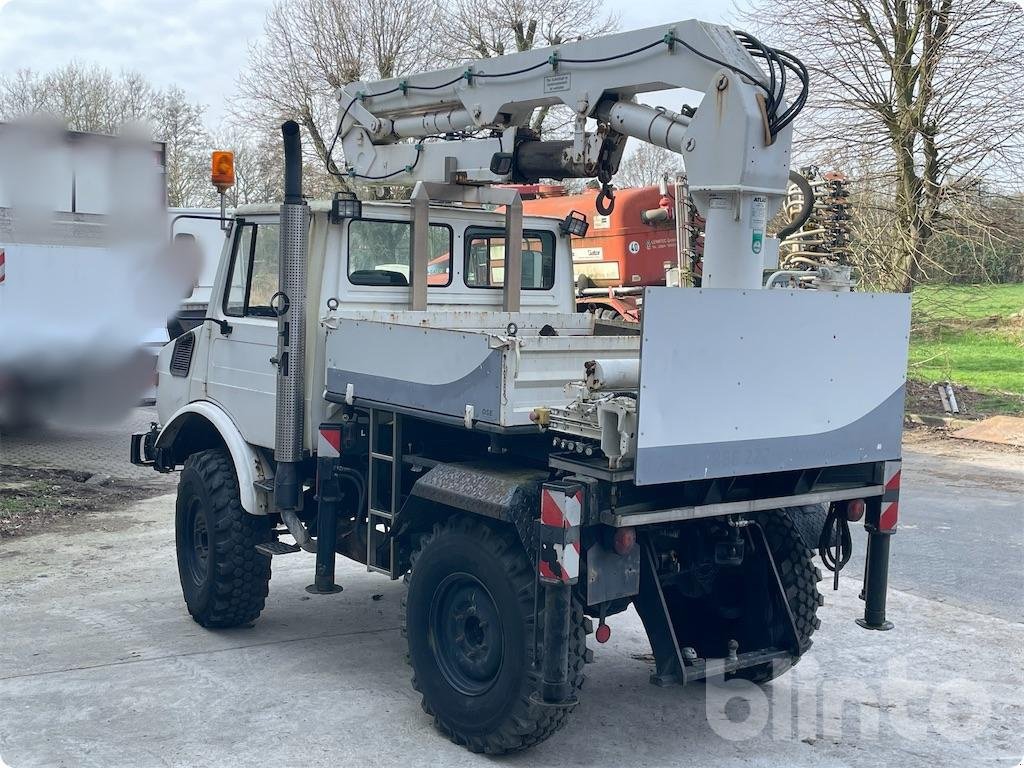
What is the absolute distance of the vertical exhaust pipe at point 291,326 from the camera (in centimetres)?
621

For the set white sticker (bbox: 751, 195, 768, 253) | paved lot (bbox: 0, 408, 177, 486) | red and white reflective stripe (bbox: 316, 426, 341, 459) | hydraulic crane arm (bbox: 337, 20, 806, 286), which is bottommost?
paved lot (bbox: 0, 408, 177, 486)

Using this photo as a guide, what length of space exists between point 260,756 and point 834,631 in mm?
3713

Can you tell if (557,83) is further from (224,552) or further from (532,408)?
(224,552)

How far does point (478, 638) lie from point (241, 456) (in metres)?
2.12

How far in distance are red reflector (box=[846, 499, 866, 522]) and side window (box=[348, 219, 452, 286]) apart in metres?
2.80

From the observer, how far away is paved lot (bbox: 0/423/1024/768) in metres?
5.11

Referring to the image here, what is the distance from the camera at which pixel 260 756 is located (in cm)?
495

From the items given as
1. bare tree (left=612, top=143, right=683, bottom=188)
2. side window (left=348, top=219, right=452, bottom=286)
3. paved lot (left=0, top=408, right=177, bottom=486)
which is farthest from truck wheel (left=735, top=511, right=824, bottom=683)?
bare tree (left=612, top=143, right=683, bottom=188)

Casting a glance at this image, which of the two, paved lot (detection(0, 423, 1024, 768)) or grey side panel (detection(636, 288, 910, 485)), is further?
paved lot (detection(0, 423, 1024, 768))

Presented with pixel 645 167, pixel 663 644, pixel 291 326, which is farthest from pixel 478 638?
pixel 645 167

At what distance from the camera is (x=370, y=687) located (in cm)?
589

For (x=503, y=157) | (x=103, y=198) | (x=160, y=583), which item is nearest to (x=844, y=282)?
(x=503, y=157)

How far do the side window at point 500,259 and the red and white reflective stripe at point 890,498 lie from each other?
2686 millimetres

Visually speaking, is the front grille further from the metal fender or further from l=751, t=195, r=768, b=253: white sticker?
l=751, t=195, r=768, b=253: white sticker
